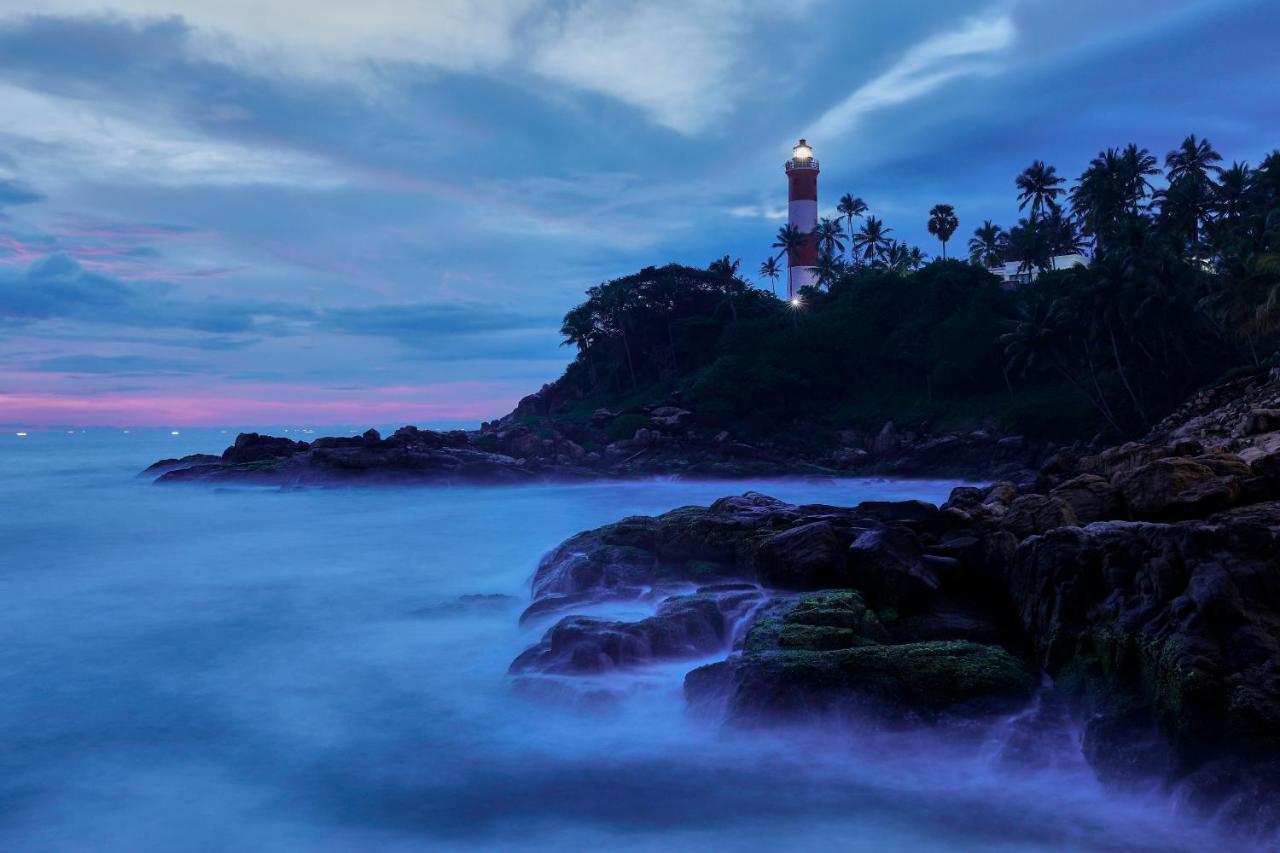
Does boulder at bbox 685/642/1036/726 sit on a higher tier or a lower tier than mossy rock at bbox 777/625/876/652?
lower

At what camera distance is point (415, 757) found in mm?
10656

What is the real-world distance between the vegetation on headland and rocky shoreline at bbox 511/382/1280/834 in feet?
91.8

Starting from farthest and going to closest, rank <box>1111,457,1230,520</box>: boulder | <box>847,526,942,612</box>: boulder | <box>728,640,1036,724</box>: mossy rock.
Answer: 1. <box>1111,457,1230,520</box>: boulder
2. <box>847,526,942,612</box>: boulder
3. <box>728,640,1036,724</box>: mossy rock

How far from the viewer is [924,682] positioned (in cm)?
986

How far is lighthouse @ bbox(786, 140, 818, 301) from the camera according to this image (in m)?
76.7

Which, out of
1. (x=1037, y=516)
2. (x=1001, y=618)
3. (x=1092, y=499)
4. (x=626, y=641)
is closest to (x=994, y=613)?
(x=1001, y=618)

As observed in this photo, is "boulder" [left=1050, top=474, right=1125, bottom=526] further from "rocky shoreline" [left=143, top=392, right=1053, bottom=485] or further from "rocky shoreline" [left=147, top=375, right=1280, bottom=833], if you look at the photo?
"rocky shoreline" [left=143, top=392, right=1053, bottom=485]

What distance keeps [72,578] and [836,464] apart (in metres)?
40.4

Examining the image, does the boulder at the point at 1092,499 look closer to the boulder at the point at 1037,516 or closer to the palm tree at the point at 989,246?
the boulder at the point at 1037,516

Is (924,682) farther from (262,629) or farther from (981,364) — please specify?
(981,364)

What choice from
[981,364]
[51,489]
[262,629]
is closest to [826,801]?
[262,629]

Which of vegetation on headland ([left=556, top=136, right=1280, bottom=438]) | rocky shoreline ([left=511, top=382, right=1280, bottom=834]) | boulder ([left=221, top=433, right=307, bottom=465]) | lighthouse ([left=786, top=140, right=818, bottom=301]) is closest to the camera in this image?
rocky shoreline ([left=511, top=382, right=1280, bottom=834])

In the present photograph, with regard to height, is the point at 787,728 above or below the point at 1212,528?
below

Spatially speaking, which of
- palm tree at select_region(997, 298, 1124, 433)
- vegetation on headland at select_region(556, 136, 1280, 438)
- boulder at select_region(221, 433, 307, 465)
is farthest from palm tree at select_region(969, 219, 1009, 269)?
boulder at select_region(221, 433, 307, 465)
